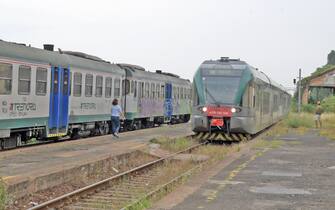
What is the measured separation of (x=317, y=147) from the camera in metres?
20.2

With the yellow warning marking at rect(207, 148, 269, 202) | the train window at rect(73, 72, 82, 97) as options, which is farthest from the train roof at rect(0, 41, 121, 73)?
the yellow warning marking at rect(207, 148, 269, 202)

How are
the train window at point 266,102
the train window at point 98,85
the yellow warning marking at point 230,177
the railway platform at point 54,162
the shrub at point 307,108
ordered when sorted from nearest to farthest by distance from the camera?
1. the yellow warning marking at point 230,177
2. the railway platform at point 54,162
3. the train window at point 98,85
4. the train window at point 266,102
5. the shrub at point 307,108

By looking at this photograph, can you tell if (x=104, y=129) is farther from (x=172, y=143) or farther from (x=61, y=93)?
(x=61, y=93)

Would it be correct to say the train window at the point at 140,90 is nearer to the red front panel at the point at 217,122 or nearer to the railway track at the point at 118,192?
the red front panel at the point at 217,122

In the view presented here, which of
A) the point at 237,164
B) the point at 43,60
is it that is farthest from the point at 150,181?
the point at 43,60

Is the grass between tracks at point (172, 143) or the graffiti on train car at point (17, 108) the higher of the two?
the graffiti on train car at point (17, 108)

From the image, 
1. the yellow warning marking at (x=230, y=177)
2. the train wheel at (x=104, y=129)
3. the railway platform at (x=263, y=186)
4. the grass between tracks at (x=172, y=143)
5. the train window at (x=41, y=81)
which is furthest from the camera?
the train wheel at (x=104, y=129)

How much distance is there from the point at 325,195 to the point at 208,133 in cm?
1081

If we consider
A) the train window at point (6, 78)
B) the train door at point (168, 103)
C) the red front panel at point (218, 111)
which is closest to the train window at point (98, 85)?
the red front panel at point (218, 111)

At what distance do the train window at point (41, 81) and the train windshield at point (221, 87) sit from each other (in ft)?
18.7

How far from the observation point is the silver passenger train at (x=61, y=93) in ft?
50.8

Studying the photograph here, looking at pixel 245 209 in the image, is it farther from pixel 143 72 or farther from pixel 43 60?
pixel 143 72

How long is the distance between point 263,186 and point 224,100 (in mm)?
9182

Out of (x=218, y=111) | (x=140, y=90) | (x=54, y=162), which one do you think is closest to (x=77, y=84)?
(x=218, y=111)
